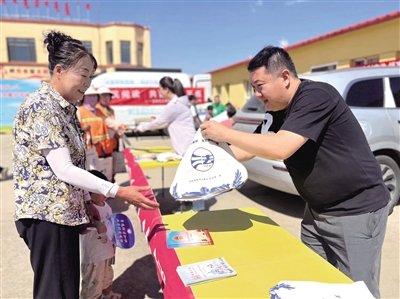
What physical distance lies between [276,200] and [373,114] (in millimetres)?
1816

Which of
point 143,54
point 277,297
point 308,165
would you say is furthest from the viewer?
point 143,54

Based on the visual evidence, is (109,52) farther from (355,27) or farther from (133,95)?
(355,27)

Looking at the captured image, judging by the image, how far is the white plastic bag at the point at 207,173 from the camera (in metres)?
1.58

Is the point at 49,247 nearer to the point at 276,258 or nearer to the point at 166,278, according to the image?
the point at 166,278

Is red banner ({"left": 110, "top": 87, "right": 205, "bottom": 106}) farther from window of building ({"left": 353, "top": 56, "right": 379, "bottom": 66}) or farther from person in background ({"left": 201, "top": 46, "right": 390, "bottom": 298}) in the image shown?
person in background ({"left": 201, "top": 46, "right": 390, "bottom": 298})

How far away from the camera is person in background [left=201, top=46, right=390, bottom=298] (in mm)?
1446

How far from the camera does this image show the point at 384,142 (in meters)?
3.72

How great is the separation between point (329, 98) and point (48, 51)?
1.40 m

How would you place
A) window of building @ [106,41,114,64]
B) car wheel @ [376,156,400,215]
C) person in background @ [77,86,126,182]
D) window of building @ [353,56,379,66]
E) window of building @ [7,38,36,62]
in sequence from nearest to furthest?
car wheel @ [376,156,400,215] < person in background @ [77,86,126,182] < window of building @ [353,56,379,66] < window of building @ [7,38,36,62] < window of building @ [106,41,114,64]

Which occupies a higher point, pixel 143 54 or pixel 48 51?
pixel 143 54

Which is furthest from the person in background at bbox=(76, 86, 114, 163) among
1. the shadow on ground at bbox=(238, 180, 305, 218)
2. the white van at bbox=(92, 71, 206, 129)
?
the white van at bbox=(92, 71, 206, 129)

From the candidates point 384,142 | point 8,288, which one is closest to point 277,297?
point 8,288

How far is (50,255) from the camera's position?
1553 millimetres

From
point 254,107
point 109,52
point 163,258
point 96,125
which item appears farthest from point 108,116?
point 109,52
